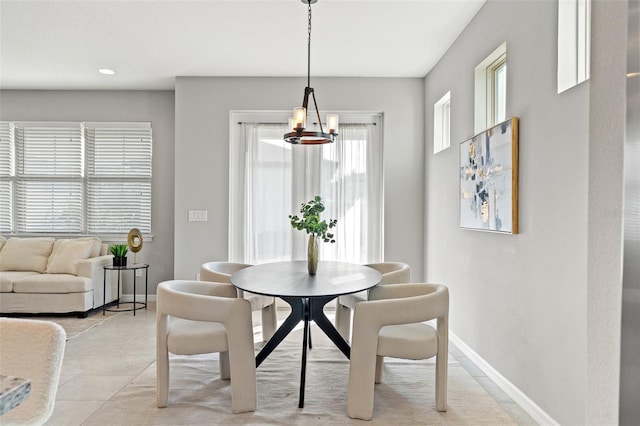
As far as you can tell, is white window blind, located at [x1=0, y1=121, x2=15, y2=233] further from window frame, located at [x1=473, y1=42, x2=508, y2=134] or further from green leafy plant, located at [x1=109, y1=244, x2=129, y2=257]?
window frame, located at [x1=473, y1=42, x2=508, y2=134]

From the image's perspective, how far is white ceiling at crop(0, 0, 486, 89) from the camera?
2.92 meters

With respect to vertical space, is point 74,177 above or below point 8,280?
above

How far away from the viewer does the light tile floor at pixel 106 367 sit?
2273 mm

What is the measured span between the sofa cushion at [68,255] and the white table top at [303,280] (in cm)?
265

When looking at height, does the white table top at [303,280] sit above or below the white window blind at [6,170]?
below

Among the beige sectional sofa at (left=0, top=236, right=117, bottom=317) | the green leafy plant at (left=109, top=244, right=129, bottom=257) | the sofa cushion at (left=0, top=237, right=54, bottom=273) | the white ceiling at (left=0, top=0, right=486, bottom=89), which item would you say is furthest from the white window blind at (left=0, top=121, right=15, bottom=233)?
the green leafy plant at (left=109, top=244, right=129, bottom=257)

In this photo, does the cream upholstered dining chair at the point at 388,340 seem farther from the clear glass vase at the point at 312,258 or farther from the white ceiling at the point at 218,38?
the white ceiling at the point at 218,38

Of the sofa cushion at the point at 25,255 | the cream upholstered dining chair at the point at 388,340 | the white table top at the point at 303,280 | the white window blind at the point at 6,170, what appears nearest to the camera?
the cream upholstered dining chair at the point at 388,340

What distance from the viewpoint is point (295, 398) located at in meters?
2.39

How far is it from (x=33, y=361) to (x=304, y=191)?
362cm

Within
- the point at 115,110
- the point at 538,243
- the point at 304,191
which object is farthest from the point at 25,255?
the point at 538,243

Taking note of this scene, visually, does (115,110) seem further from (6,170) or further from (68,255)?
(68,255)

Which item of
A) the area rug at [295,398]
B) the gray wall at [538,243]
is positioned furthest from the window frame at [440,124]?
the area rug at [295,398]

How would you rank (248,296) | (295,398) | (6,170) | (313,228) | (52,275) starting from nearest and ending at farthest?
(295,398) → (313,228) → (248,296) → (52,275) → (6,170)
